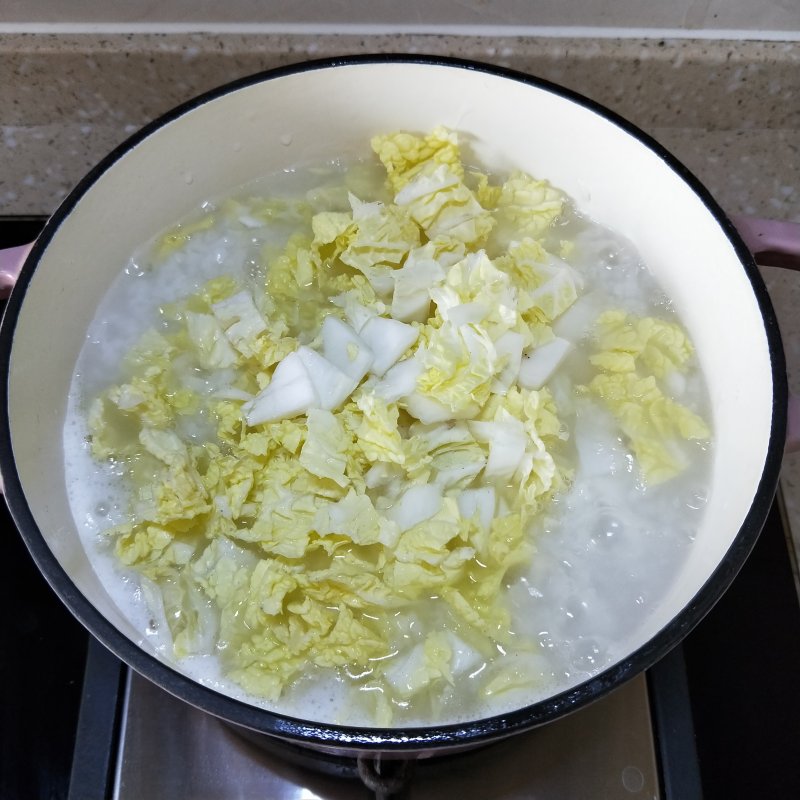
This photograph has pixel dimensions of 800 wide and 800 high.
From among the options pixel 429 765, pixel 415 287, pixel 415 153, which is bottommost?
pixel 429 765

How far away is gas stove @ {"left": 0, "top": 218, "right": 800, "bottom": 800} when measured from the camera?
91cm

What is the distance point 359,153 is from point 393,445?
48cm

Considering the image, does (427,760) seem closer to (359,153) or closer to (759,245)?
(759,245)

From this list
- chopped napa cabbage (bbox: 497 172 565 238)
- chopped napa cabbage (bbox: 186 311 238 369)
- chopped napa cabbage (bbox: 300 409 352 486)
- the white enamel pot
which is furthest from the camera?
chopped napa cabbage (bbox: 497 172 565 238)

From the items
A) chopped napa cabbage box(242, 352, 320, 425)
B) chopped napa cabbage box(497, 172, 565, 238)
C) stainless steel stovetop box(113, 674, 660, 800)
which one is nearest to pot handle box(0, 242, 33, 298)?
chopped napa cabbage box(242, 352, 320, 425)

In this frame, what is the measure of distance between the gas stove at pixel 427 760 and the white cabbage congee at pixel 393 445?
5.6 inches

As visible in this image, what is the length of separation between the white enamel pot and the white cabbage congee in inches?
1.2

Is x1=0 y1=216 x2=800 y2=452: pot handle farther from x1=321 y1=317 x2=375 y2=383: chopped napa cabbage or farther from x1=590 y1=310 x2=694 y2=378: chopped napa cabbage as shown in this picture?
x1=321 y1=317 x2=375 y2=383: chopped napa cabbage

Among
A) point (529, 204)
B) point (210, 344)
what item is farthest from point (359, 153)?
point (210, 344)

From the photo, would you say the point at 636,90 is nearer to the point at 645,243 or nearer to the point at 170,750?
the point at 645,243

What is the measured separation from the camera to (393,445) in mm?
883

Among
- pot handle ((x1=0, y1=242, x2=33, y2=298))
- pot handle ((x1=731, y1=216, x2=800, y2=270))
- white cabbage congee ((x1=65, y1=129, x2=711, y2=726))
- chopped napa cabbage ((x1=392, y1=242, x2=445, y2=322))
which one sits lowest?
white cabbage congee ((x1=65, y1=129, x2=711, y2=726))

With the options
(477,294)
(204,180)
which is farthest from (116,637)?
(204,180)

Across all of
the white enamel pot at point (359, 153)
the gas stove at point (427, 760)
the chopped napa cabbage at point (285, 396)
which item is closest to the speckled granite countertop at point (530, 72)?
the white enamel pot at point (359, 153)
